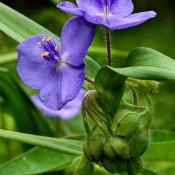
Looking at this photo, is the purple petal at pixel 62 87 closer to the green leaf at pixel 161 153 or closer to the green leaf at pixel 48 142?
the green leaf at pixel 48 142

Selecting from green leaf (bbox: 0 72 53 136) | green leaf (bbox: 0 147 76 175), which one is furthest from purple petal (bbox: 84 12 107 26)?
green leaf (bbox: 0 72 53 136)

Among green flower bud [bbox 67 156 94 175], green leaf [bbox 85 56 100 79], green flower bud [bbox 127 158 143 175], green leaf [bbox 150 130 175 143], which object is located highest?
green leaf [bbox 85 56 100 79]

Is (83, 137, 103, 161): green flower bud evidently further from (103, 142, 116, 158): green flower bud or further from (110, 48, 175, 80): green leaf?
(110, 48, 175, 80): green leaf

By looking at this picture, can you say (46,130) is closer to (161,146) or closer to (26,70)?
(161,146)

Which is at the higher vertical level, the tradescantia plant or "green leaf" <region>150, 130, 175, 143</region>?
the tradescantia plant

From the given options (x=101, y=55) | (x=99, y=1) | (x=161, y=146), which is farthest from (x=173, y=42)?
(x=99, y=1)

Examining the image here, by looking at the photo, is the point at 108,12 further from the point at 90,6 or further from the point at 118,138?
the point at 118,138
